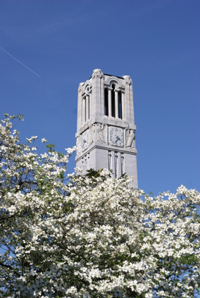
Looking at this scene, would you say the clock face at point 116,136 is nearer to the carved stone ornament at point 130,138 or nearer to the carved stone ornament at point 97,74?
the carved stone ornament at point 130,138

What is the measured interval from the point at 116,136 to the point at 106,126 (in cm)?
206

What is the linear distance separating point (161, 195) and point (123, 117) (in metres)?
42.2

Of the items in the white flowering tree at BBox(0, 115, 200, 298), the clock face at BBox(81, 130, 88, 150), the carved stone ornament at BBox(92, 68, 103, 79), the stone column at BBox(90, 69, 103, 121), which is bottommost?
the white flowering tree at BBox(0, 115, 200, 298)

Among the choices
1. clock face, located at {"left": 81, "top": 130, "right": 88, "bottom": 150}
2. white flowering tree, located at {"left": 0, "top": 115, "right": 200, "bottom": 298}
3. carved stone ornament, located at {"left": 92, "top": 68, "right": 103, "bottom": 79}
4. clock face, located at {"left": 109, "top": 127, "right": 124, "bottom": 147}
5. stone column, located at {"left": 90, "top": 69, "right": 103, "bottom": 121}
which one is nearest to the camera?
white flowering tree, located at {"left": 0, "top": 115, "right": 200, "bottom": 298}

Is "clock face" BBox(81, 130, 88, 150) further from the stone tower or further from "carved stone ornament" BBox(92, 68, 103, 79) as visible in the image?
"carved stone ornament" BBox(92, 68, 103, 79)

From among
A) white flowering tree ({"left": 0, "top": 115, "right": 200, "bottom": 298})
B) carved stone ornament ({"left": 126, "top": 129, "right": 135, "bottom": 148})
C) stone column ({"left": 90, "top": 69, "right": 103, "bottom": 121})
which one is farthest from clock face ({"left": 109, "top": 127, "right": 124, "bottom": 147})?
white flowering tree ({"left": 0, "top": 115, "right": 200, "bottom": 298})

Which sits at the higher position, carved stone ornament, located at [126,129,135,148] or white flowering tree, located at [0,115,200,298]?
carved stone ornament, located at [126,129,135,148]

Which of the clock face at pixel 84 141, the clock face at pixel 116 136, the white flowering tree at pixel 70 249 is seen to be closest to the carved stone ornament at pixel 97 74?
the clock face at pixel 116 136

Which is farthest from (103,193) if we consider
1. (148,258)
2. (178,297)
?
(178,297)

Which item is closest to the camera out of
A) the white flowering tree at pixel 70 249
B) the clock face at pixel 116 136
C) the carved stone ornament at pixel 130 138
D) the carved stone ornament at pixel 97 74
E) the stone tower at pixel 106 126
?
the white flowering tree at pixel 70 249

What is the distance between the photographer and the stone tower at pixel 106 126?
55.8m

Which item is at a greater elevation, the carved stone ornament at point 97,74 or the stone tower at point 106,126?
the carved stone ornament at point 97,74

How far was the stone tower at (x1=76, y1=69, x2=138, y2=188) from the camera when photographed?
55.8m

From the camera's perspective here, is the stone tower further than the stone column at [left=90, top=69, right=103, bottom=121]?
No
